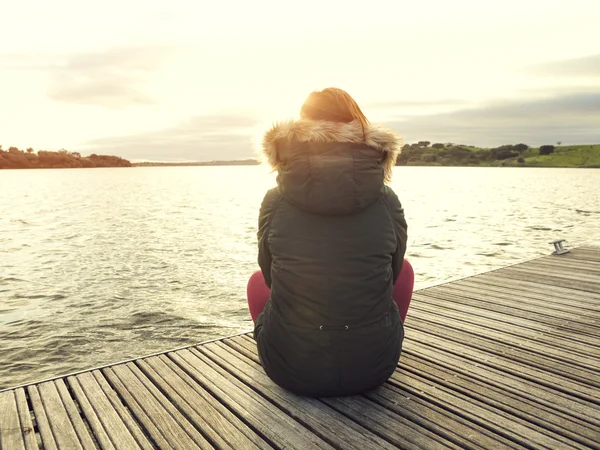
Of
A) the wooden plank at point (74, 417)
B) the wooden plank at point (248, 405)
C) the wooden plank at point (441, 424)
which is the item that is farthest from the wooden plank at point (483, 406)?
the wooden plank at point (74, 417)

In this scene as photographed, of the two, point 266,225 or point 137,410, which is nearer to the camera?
point 266,225

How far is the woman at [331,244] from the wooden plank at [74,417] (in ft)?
4.19

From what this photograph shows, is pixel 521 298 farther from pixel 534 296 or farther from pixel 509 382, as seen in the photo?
pixel 509 382

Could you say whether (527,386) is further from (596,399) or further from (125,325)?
(125,325)

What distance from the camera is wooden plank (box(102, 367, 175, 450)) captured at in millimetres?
3068

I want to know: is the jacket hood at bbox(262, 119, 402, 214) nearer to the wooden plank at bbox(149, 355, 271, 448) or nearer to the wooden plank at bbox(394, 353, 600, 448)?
the wooden plank at bbox(149, 355, 271, 448)

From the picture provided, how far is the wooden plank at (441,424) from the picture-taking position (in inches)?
118

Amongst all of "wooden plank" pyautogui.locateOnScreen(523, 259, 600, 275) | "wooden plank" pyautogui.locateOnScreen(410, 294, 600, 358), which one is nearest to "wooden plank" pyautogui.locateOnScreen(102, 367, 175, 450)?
"wooden plank" pyautogui.locateOnScreen(410, 294, 600, 358)

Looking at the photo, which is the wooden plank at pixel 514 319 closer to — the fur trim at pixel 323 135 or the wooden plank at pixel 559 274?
the wooden plank at pixel 559 274

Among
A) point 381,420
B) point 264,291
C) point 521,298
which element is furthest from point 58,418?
point 521,298

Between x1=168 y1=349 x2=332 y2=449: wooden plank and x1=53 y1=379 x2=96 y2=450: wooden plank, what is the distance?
892 mm

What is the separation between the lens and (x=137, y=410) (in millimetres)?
3465

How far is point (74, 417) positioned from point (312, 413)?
64.3 inches

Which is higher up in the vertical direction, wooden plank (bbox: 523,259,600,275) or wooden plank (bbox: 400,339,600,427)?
wooden plank (bbox: 400,339,600,427)
